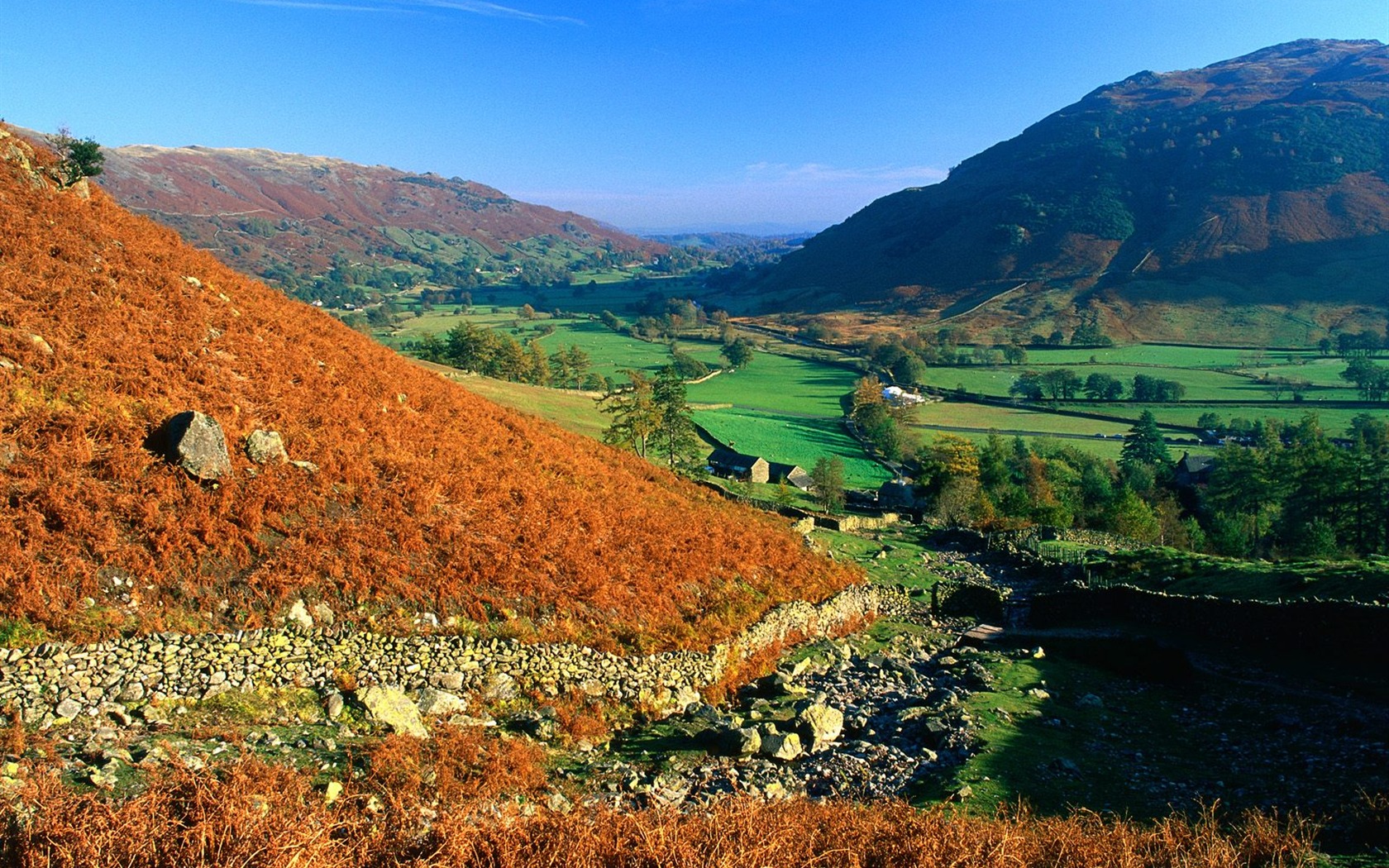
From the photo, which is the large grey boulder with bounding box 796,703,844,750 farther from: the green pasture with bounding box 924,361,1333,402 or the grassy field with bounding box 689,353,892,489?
the green pasture with bounding box 924,361,1333,402

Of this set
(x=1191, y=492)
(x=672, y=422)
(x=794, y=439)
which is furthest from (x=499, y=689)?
(x=1191, y=492)

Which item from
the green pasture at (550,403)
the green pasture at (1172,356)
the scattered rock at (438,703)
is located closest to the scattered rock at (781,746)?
the scattered rock at (438,703)

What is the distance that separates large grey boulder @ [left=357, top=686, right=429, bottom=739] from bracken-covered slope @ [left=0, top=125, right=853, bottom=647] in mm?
2150

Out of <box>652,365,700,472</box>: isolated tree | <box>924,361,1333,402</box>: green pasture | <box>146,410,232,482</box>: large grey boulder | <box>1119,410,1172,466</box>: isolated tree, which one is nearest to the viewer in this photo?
<box>146,410,232,482</box>: large grey boulder

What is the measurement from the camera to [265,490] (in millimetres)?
15773

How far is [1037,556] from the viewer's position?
41.2 metres

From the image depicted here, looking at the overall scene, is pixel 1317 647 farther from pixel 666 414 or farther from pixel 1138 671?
pixel 666 414

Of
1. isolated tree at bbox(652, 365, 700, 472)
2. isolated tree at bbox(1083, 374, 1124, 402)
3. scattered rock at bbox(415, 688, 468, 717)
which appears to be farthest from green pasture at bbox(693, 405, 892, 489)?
scattered rock at bbox(415, 688, 468, 717)

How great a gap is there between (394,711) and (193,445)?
25.3ft

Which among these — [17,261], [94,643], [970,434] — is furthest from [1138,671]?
[970,434]

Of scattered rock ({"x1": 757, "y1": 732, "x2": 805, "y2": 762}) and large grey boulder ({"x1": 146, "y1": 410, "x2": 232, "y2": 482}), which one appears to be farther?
large grey boulder ({"x1": 146, "y1": 410, "x2": 232, "y2": 482})

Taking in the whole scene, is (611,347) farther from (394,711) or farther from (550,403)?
(394,711)

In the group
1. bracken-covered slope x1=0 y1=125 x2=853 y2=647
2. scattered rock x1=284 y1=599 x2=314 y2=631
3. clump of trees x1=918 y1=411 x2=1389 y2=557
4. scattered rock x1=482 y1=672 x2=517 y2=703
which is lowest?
clump of trees x1=918 y1=411 x2=1389 y2=557

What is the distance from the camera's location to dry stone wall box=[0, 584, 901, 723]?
1123cm
